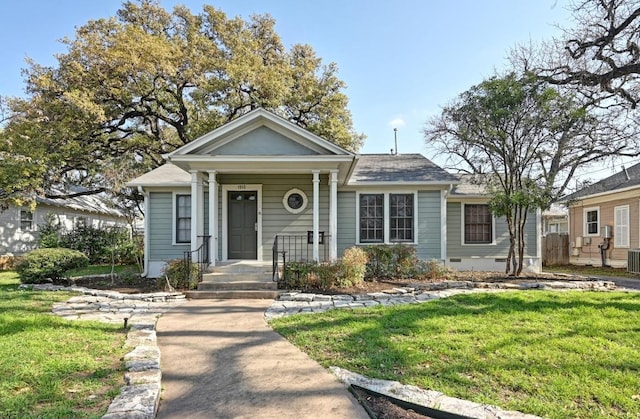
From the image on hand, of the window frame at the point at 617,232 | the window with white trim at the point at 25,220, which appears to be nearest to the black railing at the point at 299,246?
the window frame at the point at 617,232

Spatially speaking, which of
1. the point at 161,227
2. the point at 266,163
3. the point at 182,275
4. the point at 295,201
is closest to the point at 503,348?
the point at 266,163

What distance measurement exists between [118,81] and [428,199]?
1314 cm

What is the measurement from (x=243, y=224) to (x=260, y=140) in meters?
2.75

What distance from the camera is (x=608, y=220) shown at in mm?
15336

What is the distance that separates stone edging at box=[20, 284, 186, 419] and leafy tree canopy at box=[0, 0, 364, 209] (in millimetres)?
7552

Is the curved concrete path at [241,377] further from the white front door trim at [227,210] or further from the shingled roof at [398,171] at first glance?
the shingled roof at [398,171]

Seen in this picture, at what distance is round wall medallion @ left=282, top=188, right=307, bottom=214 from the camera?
11328 mm

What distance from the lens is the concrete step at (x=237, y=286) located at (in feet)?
28.6

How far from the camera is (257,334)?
539 centimetres

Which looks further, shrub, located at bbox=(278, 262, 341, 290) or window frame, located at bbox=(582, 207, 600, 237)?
Result: window frame, located at bbox=(582, 207, 600, 237)

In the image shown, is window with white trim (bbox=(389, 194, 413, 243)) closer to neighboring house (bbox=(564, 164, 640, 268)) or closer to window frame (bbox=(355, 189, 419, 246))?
window frame (bbox=(355, 189, 419, 246))

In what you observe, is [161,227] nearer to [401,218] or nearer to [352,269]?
[352,269]

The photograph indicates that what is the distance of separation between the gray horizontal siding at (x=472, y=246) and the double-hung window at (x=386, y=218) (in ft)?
7.34

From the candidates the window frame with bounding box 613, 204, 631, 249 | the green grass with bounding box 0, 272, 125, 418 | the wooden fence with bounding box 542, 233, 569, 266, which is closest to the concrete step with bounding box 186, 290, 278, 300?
the green grass with bounding box 0, 272, 125, 418
